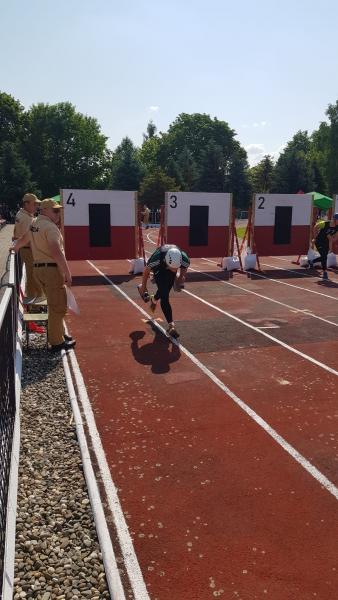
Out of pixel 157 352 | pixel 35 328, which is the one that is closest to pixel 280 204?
pixel 157 352

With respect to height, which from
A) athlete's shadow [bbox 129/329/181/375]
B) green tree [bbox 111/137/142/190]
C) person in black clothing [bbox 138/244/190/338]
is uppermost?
green tree [bbox 111/137/142/190]

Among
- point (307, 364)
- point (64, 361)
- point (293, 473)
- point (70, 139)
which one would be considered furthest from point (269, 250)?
point (70, 139)

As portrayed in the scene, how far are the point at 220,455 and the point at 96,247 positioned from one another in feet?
40.3

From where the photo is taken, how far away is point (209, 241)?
17.3 m

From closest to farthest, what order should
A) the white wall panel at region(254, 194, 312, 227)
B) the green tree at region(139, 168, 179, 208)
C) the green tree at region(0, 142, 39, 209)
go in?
the white wall panel at region(254, 194, 312, 227)
the green tree at region(0, 142, 39, 209)
the green tree at region(139, 168, 179, 208)

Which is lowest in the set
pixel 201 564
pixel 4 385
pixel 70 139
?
pixel 201 564

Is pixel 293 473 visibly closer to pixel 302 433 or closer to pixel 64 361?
pixel 302 433

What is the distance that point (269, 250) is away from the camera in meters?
18.1

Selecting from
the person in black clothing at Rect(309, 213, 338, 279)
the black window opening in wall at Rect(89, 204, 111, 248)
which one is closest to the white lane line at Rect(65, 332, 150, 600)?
the black window opening in wall at Rect(89, 204, 111, 248)

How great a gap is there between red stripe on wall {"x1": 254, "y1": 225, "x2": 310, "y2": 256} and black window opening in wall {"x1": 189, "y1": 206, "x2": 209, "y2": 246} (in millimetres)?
2208

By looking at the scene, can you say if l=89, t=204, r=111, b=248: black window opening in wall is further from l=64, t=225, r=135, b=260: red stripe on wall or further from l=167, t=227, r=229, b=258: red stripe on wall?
l=167, t=227, r=229, b=258: red stripe on wall

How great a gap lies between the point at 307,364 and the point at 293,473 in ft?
10.6

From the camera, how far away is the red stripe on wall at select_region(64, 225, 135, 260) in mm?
15766

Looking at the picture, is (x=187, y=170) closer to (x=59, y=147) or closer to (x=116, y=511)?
(x=59, y=147)
